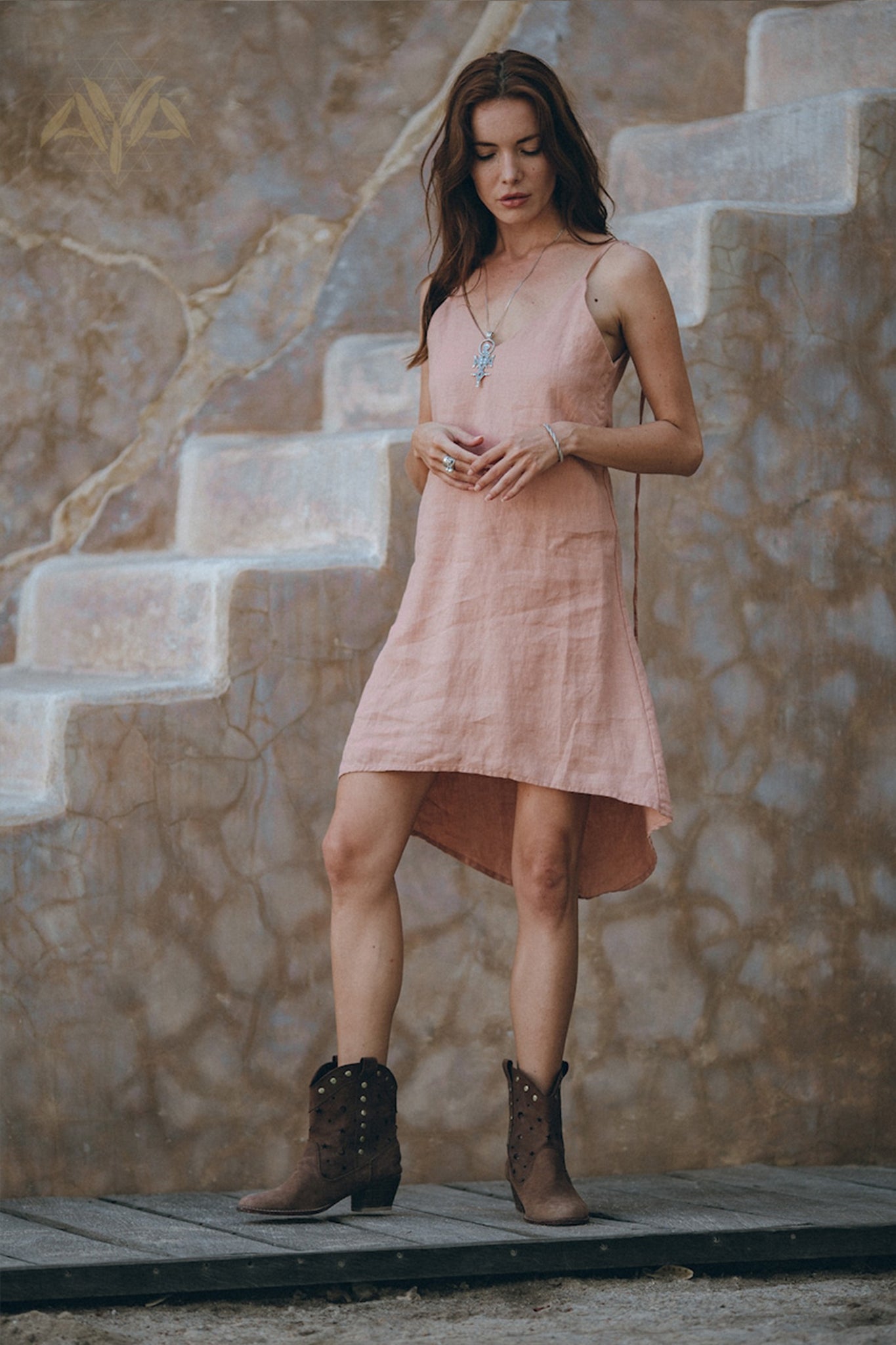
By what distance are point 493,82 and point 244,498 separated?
128 centimetres

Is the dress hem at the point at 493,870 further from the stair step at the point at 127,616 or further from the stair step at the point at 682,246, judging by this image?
the stair step at the point at 682,246

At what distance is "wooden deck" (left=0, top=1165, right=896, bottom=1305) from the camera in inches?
99.0

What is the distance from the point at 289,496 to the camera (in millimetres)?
3672

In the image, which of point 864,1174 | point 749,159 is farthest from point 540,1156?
point 749,159

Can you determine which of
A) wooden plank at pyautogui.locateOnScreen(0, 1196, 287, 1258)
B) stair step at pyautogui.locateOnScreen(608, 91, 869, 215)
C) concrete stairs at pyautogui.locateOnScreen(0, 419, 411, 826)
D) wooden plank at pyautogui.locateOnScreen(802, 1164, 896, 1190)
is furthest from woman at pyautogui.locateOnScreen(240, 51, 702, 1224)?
stair step at pyautogui.locateOnScreen(608, 91, 869, 215)

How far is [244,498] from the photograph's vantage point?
379 cm

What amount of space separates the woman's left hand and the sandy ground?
1113mm

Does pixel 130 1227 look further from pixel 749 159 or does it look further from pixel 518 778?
pixel 749 159

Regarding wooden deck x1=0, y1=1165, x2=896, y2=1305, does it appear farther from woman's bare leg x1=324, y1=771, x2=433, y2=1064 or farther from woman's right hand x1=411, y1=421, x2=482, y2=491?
woman's right hand x1=411, y1=421, x2=482, y2=491

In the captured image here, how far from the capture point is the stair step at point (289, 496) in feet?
11.2

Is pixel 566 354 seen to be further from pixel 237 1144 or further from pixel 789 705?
pixel 237 1144

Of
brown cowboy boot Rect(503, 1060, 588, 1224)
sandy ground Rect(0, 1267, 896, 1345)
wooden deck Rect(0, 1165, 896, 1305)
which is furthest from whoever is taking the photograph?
brown cowboy boot Rect(503, 1060, 588, 1224)

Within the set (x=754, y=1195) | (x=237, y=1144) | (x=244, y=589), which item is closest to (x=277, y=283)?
(x=244, y=589)

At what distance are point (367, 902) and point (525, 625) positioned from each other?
0.47 metres
